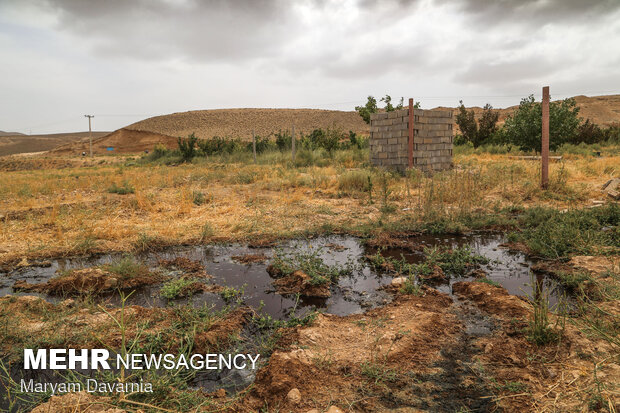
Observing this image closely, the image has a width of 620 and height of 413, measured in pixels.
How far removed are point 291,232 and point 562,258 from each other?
3.88 m

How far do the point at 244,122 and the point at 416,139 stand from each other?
167ft

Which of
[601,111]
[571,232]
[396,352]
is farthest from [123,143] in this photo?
[601,111]

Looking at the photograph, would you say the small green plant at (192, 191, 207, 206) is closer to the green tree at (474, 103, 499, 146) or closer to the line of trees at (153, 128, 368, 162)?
the line of trees at (153, 128, 368, 162)

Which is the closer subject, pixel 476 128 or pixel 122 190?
pixel 122 190

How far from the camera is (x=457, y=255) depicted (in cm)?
488

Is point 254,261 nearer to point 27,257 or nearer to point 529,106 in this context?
point 27,257

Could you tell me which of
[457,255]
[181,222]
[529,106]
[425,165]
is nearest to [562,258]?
[457,255]

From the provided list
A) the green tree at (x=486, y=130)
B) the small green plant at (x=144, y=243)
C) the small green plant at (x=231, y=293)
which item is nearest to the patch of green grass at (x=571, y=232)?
the small green plant at (x=231, y=293)

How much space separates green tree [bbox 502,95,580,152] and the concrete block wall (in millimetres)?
7532

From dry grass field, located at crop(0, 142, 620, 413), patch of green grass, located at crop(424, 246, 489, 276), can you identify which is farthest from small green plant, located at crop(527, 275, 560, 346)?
patch of green grass, located at crop(424, 246, 489, 276)

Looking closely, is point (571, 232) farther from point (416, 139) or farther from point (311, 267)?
point (416, 139)

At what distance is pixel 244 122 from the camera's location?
59.9 metres

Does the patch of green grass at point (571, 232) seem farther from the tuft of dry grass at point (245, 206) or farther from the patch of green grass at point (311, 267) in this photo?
the patch of green grass at point (311, 267)

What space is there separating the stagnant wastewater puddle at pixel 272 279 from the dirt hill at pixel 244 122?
50.0 meters
